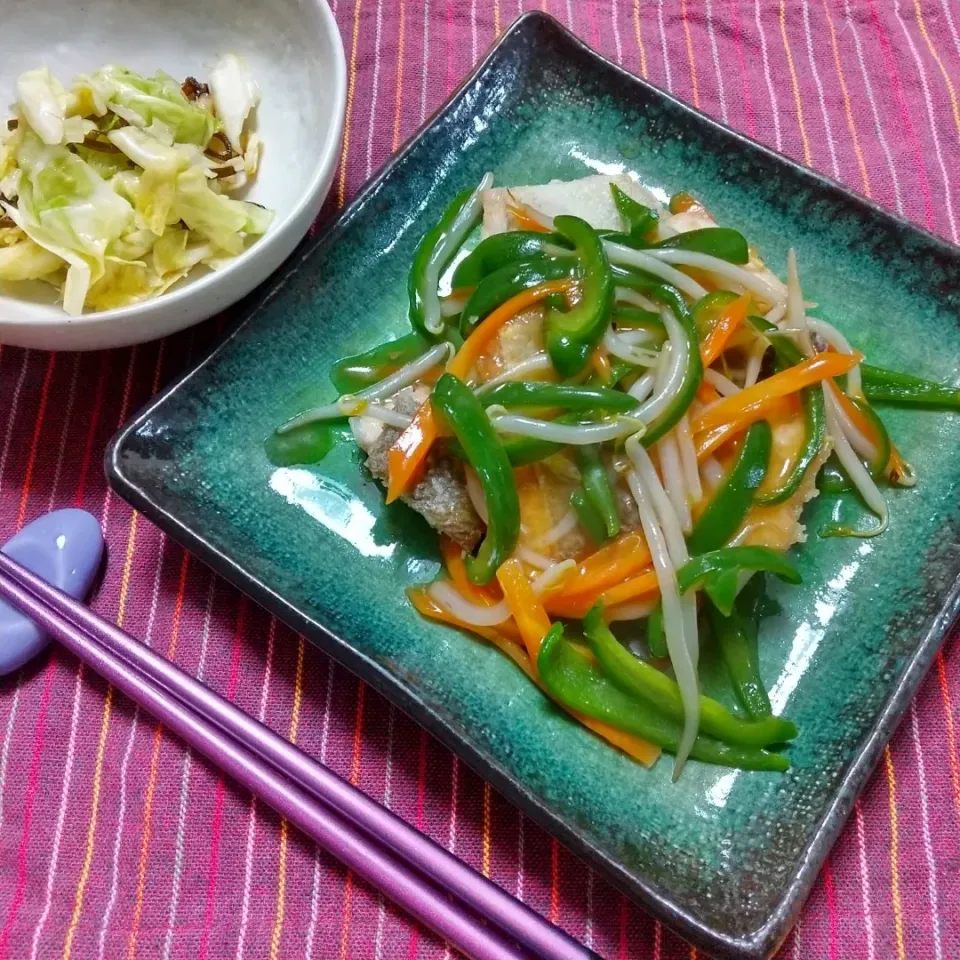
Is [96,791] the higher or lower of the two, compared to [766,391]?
lower

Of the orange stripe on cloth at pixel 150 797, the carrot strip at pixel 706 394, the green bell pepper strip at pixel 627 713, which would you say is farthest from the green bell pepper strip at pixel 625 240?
the orange stripe on cloth at pixel 150 797

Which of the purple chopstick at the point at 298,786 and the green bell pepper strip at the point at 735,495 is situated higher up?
the green bell pepper strip at the point at 735,495

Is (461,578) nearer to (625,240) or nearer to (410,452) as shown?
(410,452)

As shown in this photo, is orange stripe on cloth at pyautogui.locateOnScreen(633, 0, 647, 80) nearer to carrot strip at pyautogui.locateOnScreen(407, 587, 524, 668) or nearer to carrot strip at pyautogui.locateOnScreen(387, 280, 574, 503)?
carrot strip at pyautogui.locateOnScreen(387, 280, 574, 503)

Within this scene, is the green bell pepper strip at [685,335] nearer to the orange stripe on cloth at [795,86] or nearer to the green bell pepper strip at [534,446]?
the green bell pepper strip at [534,446]

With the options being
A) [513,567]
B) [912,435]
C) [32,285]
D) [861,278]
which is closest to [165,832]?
[513,567]

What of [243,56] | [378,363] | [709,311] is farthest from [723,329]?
[243,56]
